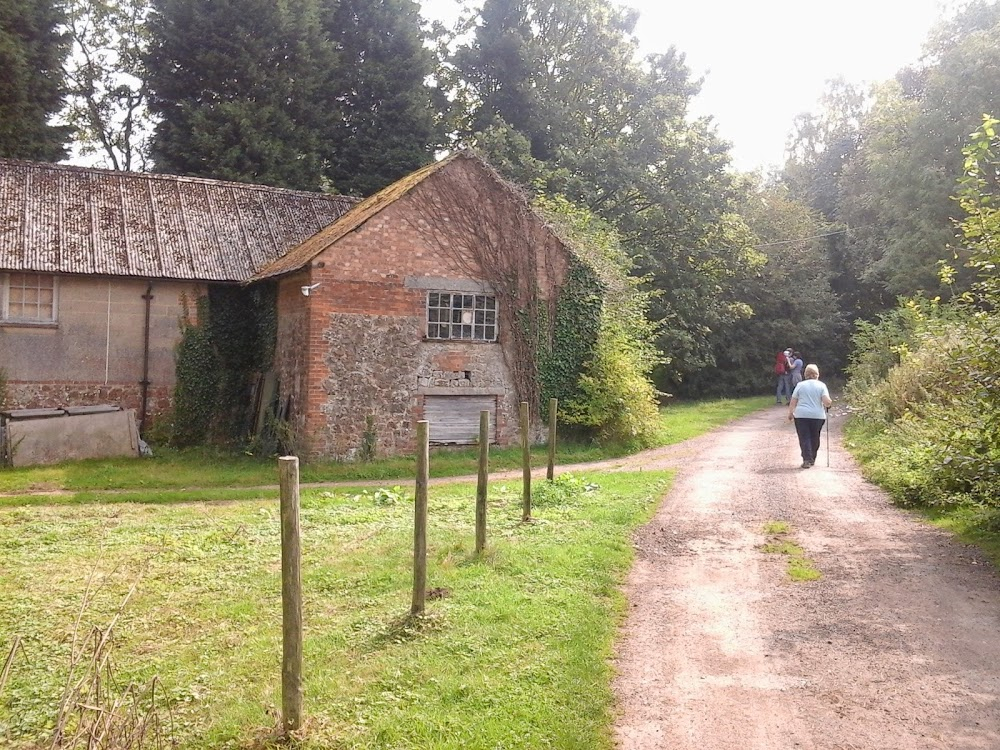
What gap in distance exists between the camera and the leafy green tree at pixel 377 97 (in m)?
30.5

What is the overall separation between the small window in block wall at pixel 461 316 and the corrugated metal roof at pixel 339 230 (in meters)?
2.15

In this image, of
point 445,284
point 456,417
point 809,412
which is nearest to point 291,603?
point 809,412

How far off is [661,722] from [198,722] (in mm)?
2765

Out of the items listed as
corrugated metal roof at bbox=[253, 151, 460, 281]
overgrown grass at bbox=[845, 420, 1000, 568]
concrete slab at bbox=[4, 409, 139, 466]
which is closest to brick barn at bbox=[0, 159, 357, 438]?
corrugated metal roof at bbox=[253, 151, 460, 281]

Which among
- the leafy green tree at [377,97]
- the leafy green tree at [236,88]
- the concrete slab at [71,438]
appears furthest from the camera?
the leafy green tree at [377,97]

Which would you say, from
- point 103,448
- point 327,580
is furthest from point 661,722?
point 103,448

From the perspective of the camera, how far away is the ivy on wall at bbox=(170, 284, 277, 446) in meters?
19.1

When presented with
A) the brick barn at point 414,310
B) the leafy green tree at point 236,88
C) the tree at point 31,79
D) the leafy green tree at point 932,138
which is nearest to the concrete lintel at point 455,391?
the brick barn at point 414,310

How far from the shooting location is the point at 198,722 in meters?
4.91

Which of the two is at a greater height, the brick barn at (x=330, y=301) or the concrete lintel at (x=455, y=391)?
the brick barn at (x=330, y=301)

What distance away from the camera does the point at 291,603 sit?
16.0 ft

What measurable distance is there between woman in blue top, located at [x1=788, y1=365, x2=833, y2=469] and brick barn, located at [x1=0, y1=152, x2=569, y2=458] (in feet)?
20.8

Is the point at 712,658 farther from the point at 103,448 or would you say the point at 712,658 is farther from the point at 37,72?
the point at 37,72

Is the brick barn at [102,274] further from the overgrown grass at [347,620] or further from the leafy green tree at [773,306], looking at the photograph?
the leafy green tree at [773,306]
